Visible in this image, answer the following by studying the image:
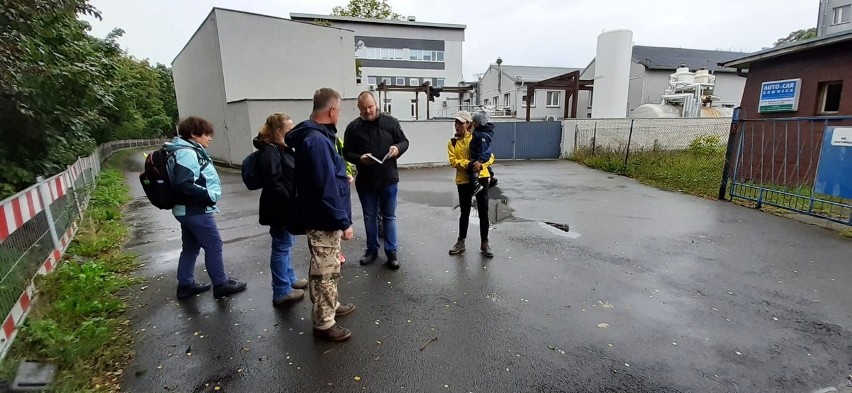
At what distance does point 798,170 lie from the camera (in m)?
8.62

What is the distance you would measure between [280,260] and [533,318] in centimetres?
214

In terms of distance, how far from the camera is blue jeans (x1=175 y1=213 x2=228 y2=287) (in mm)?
3242

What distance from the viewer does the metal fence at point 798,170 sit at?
18.9 feet

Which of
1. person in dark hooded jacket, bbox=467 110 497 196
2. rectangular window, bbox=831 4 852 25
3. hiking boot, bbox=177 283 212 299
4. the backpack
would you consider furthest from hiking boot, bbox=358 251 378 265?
rectangular window, bbox=831 4 852 25

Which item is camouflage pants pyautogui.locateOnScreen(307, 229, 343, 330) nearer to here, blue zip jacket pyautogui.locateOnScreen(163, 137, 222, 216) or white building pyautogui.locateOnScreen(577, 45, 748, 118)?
blue zip jacket pyautogui.locateOnScreen(163, 137, 222, 216)

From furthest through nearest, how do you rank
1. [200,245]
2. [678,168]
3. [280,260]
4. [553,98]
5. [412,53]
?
[412,53] < [553,98] < [678,168] < [200,245] < [280,260]

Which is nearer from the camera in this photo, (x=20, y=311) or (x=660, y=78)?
(x=20, y=311)

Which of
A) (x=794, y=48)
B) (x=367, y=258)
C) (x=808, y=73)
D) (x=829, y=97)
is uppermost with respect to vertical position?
(x=794, y=48)

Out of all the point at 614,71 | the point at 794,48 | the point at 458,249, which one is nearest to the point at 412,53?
the point at 614,71

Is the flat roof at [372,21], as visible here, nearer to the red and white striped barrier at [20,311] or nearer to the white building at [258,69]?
the white building at [258,69]

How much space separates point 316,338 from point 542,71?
41.0 m

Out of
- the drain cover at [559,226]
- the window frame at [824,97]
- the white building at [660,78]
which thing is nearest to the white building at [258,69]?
the drain cover at [559,226]

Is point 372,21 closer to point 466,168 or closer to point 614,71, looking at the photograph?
point 614,71

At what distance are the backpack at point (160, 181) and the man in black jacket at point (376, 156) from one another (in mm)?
1570
